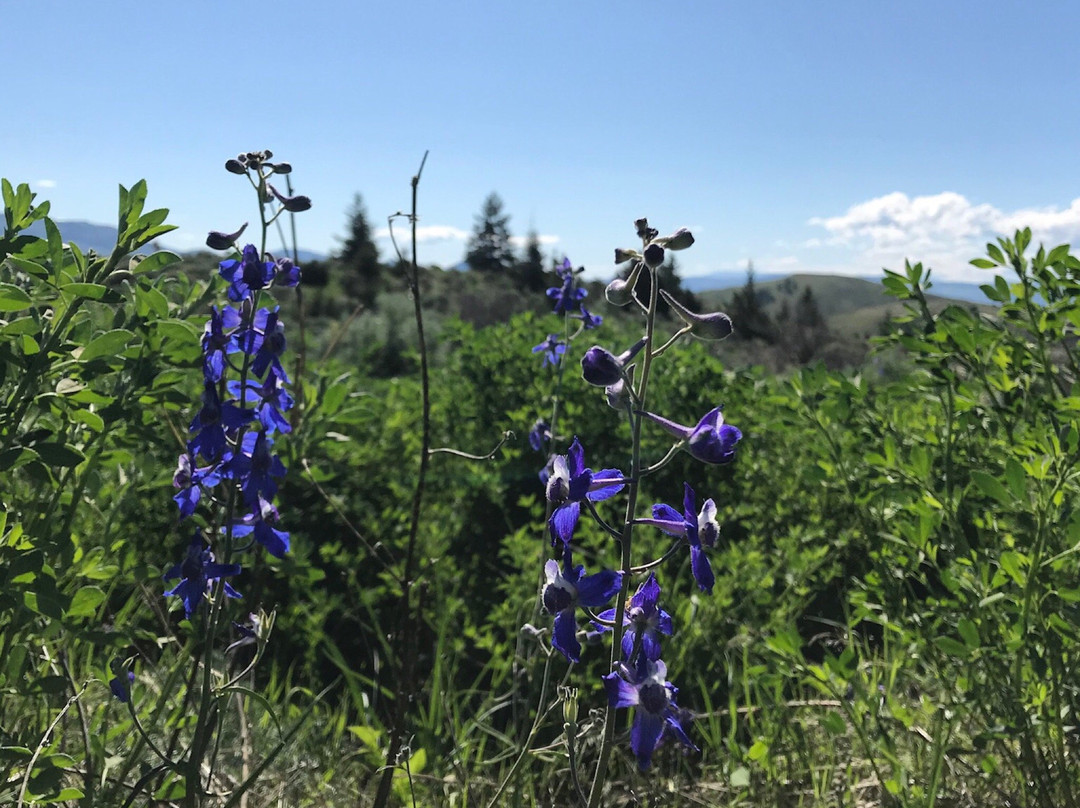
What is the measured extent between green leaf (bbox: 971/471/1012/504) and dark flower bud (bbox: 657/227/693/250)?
967 mm

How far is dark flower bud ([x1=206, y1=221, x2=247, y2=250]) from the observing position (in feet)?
A: 6.19

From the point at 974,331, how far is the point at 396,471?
306cm

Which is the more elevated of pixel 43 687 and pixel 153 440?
pixel 153 440

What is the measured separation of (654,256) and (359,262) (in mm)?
40967

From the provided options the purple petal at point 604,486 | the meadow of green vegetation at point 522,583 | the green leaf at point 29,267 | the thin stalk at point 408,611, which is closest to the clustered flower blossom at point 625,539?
the purple petal at point 604,486

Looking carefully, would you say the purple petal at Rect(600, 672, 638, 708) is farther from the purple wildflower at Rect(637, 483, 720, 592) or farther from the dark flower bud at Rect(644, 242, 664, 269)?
the dark flower bud at Rect(644, 242, 664, 269)

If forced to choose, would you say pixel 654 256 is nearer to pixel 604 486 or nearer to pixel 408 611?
pixel 604 486

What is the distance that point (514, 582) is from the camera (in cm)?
343

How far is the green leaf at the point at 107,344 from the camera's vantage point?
5.08 ft

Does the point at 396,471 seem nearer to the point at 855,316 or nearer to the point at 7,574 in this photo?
the point at 7,574

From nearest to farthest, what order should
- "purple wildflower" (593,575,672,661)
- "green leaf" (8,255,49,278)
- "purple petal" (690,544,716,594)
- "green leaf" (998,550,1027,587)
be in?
"purple petal" (690,544,716,594)
"purple wildflower" (593,575,672,661)
"green leaf" (8,255,49,278)
"green leaf" (998,550,1027,587)

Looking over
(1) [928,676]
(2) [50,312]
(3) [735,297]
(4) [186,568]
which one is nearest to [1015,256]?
(1) [928,676]

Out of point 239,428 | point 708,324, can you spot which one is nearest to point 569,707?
point 708,324

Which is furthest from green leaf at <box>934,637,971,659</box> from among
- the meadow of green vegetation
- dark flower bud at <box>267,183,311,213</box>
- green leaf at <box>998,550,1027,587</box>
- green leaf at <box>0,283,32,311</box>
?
green leaf at <box>0,283,32,311</box>
